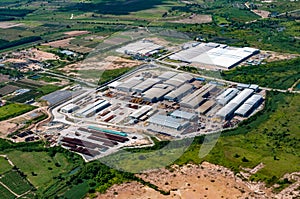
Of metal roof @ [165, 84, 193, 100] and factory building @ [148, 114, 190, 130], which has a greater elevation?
metal roof @ [165, 84, 193, 100]

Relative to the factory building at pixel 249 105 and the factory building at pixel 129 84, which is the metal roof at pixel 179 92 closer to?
the factory building at pixel 129 84

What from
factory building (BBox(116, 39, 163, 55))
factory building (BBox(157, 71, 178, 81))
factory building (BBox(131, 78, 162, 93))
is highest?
factory building (BBox(116, 39, 163, 55))

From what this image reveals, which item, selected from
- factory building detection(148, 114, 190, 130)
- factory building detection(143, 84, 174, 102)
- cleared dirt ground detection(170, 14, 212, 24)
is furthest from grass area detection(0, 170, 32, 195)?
cleared dirt ground detection(170, 14, 212, 24)

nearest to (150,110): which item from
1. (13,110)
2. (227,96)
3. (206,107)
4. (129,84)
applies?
(206,107)

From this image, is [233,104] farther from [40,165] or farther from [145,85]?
[40,165]

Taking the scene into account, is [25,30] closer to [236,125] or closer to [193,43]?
[193,43]

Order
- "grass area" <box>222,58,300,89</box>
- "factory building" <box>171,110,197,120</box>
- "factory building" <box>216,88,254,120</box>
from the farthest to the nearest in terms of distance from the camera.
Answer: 1. "grass area" <box>222,58,300,89</box>
2. "factory building" <box>216,88,254,120</box>
3. "factory building" <box>171,110,197,120</box>

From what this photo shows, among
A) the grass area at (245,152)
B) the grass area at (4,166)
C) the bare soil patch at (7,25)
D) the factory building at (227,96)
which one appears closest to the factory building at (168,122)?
the grass area at (245,152)

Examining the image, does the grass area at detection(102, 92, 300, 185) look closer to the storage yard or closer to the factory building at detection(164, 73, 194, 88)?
the storage yard
